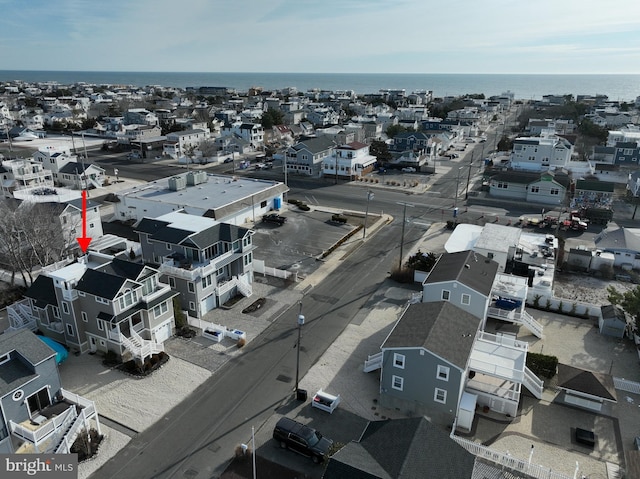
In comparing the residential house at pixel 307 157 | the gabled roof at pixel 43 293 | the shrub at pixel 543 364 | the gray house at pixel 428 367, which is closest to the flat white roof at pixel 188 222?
the gabled roof at pixel 43 293

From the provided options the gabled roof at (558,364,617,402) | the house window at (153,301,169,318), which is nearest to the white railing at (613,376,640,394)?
the gabled roof at (558,364,617,402)

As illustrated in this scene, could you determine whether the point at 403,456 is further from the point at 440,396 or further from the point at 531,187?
the point at 531,187

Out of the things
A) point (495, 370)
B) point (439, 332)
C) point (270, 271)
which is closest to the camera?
point (439, 332)

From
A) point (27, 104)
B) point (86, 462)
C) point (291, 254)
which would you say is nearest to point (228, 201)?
point (291, 254)

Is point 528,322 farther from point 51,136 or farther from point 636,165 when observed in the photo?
point 51,136

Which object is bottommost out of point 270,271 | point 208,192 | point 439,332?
point 270,271

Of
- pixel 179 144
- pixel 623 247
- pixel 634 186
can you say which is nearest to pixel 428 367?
pixel 623 247

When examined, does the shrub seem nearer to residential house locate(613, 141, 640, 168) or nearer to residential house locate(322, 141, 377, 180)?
residential house locate(322, 141, 377, 180)
